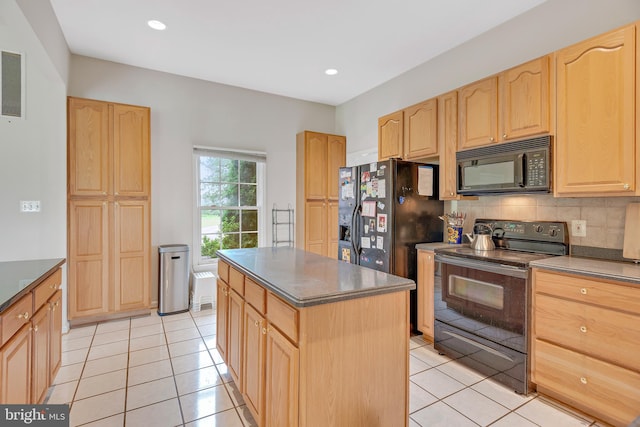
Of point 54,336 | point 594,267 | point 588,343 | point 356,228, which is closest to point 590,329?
point 588,343

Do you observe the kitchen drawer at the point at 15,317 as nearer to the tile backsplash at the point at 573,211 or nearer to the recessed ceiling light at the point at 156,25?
the recessed ceiling light at the point at 156,25

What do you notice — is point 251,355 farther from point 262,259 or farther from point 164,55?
point 164,55

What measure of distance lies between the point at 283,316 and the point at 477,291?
172 centimetres

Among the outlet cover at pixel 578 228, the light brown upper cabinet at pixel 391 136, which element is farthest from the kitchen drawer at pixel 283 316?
the light brown upper cabinet at pixel 391 136

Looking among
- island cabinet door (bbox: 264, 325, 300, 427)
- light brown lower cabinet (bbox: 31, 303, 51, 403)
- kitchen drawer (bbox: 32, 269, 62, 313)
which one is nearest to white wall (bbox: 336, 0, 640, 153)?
island cabinet door (bbox: 264, 325, 300, 427)

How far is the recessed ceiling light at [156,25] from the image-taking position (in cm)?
295

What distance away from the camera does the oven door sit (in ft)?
7.18

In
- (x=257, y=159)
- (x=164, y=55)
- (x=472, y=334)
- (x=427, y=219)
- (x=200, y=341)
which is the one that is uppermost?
(x=164, y=55)

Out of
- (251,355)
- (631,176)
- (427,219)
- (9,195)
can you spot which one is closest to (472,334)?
(427,219)

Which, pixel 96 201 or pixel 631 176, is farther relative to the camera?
pixel 96 201

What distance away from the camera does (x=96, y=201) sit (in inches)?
136

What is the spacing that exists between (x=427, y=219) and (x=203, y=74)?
3313mm

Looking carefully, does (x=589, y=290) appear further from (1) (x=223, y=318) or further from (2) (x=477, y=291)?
(1) (x=223, y=318)

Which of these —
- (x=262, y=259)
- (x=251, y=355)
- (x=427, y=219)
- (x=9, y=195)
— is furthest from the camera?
(x=427, y=219)
